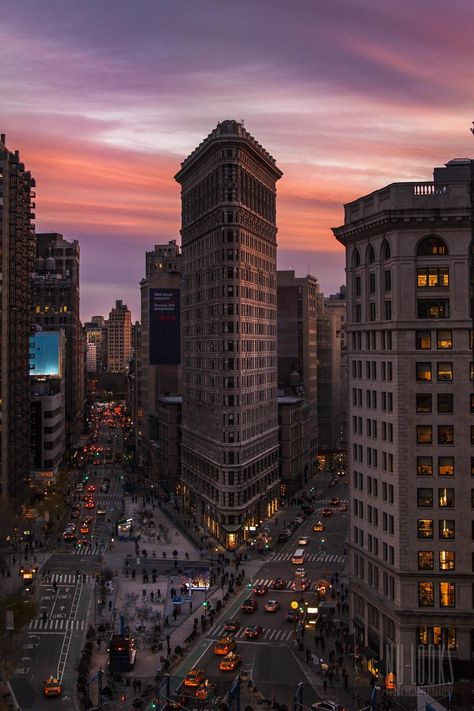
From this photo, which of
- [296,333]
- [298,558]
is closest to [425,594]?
[298,558]

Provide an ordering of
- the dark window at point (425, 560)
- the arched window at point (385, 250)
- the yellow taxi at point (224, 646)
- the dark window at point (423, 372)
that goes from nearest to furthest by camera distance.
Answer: the dark window at point (425, 560)
the dark window at point (423, 372)
the arched window at point (385, 250)
the yellow taxi at point (224, 646)

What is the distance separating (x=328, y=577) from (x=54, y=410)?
8294 cm

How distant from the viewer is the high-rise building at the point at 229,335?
121 meters

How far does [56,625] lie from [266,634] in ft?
69.8

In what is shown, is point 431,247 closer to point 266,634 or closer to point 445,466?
point 445,466

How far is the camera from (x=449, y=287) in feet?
226

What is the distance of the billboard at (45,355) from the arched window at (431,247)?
126 m

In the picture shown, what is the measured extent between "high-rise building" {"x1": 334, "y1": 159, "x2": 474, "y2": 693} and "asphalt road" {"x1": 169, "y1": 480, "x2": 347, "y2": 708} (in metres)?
7.31

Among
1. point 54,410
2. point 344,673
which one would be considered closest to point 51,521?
point 54,410

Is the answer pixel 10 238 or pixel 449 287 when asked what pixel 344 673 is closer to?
pixel 449 287

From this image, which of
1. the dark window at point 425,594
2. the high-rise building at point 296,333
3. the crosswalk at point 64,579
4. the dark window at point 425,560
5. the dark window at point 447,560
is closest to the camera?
the dark window at point 425,594

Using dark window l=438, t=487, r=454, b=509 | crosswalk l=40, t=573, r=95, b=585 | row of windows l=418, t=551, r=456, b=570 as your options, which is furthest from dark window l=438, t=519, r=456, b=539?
crosswalk l=40, t=573, r=95, b=585

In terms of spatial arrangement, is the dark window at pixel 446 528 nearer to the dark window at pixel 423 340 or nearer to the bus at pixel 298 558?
the dark window at pixel 423 340

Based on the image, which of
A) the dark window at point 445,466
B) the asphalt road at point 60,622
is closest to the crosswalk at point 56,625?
the asphalt road at point 60,622
